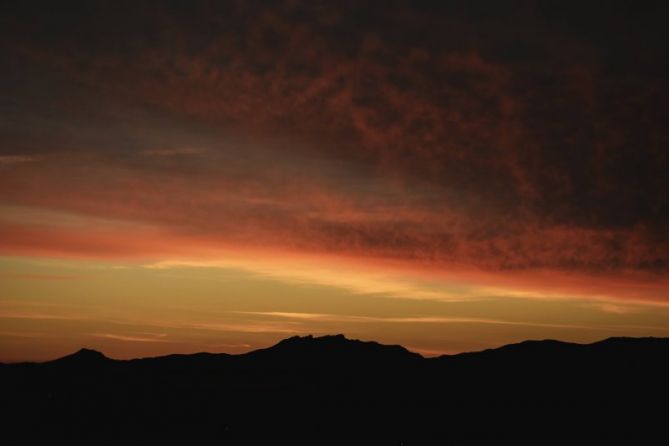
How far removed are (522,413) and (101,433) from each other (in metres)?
87.7

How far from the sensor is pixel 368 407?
15788cm

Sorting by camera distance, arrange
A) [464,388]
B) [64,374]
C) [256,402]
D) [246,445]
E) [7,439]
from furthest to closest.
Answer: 1. [64,374]
2. [464,388]
3. [256,402]
4. [246,445]
5. [7,439]

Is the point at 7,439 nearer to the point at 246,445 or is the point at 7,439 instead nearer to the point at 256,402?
the point at 246,445

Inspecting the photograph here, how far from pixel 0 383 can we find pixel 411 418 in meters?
98.8

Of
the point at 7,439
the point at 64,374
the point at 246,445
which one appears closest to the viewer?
the point at 7,439

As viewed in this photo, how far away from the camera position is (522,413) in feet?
485

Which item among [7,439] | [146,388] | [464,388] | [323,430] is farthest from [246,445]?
[464,388]

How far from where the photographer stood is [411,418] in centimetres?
14288

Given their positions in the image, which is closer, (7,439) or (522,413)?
(7,439)

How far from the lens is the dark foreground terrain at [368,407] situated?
121 meters

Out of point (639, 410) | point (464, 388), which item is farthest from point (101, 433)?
point (639, 410)

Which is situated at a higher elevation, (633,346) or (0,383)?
(633,346)

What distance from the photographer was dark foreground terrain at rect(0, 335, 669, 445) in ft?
398

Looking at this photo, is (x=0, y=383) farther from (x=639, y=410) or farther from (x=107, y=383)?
(x=639, y=410)
